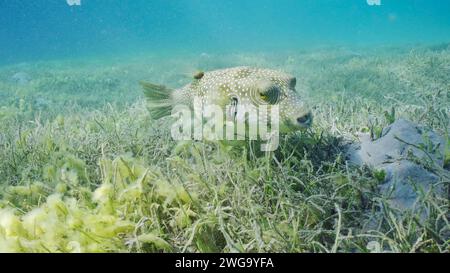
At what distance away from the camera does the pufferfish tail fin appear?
16.0 ft

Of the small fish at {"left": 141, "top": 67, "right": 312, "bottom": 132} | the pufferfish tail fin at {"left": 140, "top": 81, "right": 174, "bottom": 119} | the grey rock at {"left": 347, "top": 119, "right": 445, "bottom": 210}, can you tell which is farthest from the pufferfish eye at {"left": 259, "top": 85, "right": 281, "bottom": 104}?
the pufferfish tail fin at {"left": 140, "top": 81, "right": 174, "bottom": 119}

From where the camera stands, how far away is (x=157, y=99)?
4.93 metres

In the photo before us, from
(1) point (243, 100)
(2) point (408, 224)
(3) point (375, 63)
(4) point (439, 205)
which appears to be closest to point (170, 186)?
(1) point (243, 100)

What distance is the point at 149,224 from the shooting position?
267 cm

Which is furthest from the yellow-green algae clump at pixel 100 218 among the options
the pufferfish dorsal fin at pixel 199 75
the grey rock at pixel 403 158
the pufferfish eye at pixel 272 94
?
the pufferfish dorsal fin at pixel 199 75

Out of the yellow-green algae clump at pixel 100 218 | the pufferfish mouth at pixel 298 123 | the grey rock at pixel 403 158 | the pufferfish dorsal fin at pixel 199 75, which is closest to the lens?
the yellow-green algae clump at pixel 100 218

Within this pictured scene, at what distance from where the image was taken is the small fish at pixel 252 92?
329 centimetres

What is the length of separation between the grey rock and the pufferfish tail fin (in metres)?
2.44

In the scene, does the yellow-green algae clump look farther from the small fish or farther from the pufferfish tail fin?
the pufferfish tail fin

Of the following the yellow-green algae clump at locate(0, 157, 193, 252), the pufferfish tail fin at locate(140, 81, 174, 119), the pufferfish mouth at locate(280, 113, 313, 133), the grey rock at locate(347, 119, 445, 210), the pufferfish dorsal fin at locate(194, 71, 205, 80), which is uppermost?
the pufferfish dorsal fin at locate(194, 71, 205, 80)

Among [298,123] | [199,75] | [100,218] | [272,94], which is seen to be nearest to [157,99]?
[199,75]

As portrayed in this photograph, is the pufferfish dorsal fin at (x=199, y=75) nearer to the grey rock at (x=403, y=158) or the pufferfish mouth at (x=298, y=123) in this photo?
the pufferfish mouth at (x=298, y=123)
